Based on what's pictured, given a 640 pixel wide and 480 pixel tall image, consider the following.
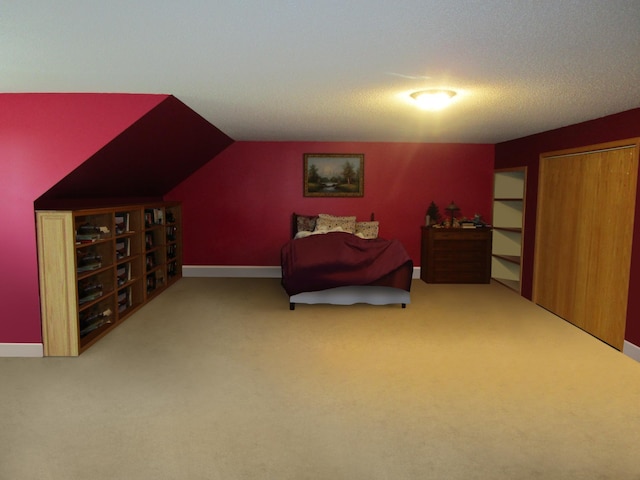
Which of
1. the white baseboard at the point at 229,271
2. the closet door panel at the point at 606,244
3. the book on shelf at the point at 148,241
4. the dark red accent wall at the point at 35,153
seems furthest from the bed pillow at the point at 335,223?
the dark red accent wall at the point at 35,153

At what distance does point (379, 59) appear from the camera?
2.90 meters

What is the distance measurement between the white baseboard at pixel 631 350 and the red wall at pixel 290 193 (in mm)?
3807

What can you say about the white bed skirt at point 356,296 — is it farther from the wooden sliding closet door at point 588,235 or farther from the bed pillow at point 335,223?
the wooden sliding closet door at point 588,235

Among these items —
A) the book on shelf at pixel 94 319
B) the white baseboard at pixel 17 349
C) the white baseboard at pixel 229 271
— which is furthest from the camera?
the white baseboard at pixel 229 271

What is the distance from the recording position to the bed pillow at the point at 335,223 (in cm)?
721

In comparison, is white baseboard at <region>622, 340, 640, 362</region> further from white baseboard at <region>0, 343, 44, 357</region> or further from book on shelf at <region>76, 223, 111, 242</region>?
white baseboard at <region>0, 343, 44, 357</region>

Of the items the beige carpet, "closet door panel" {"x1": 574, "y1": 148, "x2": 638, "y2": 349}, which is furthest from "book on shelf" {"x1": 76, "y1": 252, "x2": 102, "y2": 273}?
"closet door panel" {"x1": 574, "y1": 148, "x2": 638, "y2": 349}

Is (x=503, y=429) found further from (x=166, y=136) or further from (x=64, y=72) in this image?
(x=166, y=136)

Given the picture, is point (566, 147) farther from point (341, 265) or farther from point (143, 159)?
point (143, 159)

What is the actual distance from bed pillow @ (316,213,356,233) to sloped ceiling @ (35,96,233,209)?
195cm

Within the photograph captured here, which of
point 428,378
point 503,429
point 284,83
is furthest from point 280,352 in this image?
point 284,83

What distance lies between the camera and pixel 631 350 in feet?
13.6

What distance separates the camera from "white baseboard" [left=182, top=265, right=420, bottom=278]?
304 inches

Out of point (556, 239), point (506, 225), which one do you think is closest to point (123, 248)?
point (556, 239)
